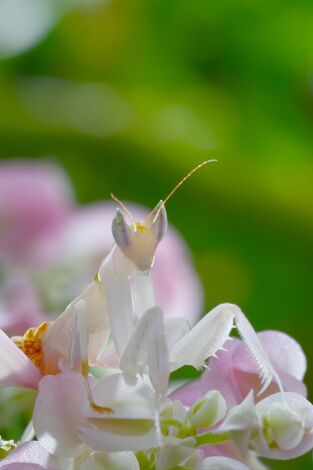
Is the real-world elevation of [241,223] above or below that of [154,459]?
below

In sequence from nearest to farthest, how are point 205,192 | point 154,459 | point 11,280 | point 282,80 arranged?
point 154,459
point 11,280
point 205,192
point 282,80

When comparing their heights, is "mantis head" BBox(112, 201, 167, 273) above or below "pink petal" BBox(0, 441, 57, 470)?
above

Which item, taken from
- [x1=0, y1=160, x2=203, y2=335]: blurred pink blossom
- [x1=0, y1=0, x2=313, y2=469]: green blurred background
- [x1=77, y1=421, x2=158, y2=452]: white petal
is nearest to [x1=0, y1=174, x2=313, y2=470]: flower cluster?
[x1=77, y1=421, x2=158, y2=452]: white petal

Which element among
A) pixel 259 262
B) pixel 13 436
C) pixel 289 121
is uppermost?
pixel 13 436

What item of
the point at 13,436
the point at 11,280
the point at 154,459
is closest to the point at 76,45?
the point at 11,280

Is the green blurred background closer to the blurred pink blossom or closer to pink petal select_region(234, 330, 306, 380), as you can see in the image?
the blurred pink blossom

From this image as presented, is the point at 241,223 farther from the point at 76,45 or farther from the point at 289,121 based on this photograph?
the point at 76,45

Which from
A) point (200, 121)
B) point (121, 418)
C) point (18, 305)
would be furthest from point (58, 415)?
point (200, 121)
